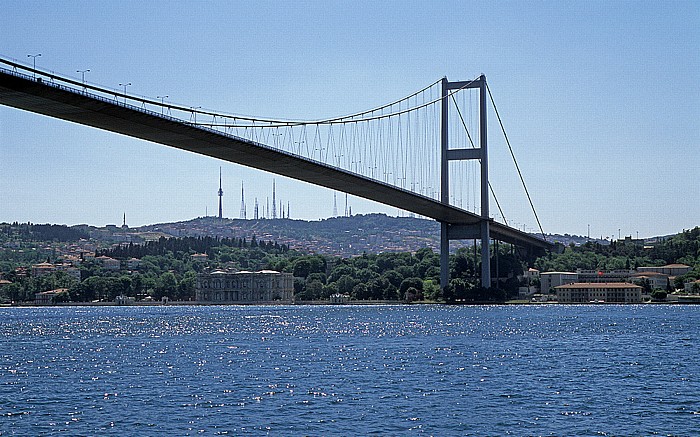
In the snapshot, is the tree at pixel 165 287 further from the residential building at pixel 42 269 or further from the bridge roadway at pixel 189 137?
the bridge roadway at pixel 189 137

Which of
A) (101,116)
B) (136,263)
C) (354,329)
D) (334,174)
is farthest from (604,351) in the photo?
(136,263)

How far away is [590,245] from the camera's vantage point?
12625cm

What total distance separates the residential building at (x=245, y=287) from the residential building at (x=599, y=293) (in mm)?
32677

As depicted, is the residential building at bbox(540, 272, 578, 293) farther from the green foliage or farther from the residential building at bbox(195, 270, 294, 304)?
the residential building at bbox(195, 270, 294, 304)

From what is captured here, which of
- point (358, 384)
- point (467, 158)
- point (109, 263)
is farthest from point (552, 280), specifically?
point (109, 263)

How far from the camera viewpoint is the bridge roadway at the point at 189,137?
Answer: 103ft

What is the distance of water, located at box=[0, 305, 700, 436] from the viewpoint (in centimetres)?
1689

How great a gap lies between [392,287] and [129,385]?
72.5 m

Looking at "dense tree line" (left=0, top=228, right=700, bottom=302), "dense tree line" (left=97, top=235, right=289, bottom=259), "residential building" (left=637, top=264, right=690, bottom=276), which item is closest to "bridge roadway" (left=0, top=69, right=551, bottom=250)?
"dense tree line" (left=0, top=228, right=700, bottom=302)

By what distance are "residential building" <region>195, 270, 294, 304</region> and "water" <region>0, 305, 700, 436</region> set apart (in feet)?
242

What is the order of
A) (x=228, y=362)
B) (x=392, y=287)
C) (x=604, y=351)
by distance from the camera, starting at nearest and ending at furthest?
1. (x=228, y=362)
2. (x=604, y=351)
3. (x=392, y=287)

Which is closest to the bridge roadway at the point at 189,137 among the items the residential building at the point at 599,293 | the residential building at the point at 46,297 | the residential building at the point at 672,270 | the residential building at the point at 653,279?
the residential building at the point at 599,293

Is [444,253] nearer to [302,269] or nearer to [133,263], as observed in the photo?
[302,269]

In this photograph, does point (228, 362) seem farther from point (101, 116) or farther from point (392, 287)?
point (392, 287)
